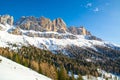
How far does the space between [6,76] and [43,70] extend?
82.7m

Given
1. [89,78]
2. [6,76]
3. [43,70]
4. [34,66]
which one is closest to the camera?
[6,76]

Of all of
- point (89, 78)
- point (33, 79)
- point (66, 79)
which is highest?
point (33, 79)

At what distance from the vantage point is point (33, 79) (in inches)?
1130

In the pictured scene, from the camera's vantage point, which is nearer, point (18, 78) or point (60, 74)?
point (18, 78)

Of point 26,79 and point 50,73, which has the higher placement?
point 26,79

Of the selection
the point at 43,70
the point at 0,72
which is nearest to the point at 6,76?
the point at 0,72

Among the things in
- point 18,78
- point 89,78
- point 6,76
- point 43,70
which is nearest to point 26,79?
point 18,78

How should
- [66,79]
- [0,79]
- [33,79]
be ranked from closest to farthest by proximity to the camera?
[0,79], [33,79], [66,79]

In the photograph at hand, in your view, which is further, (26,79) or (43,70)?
(43,70)

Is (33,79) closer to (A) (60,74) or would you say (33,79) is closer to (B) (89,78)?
(A) (60,74)

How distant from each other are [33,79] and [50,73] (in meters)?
70.1

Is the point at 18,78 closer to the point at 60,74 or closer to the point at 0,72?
the point at 0,72

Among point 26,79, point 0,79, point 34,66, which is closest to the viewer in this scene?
point 0,79

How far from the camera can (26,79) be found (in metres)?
27.0
